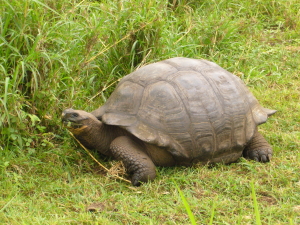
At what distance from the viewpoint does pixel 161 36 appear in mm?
5418

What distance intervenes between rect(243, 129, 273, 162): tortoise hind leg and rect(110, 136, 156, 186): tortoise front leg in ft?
3.51

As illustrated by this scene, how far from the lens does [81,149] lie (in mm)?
4168

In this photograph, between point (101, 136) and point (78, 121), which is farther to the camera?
point (101, 136)

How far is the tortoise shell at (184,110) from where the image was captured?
3.79 m

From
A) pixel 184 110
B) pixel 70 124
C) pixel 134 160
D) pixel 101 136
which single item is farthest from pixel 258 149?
pixel 70 124

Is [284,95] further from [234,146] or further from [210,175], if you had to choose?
[210,175]

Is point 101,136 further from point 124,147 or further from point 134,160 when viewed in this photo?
point 134,160

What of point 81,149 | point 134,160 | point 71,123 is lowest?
point 81,149

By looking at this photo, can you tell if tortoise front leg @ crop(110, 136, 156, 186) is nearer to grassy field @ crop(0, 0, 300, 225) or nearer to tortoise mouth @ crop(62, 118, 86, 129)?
grassy field @ crop(0, 0, 300, 225)

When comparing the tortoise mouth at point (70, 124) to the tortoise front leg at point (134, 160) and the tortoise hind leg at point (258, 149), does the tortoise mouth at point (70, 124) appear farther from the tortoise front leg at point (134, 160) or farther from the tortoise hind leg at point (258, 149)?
the tortoise hind leg at point (258, 149)

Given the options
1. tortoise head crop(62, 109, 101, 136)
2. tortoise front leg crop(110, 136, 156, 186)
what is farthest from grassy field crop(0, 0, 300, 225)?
tortoise head crop(62, 109, 101, 136)

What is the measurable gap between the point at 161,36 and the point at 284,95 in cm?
172

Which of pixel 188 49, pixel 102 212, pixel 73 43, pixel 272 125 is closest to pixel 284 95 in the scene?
pixel 272 125

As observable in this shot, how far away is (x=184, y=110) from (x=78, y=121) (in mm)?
925
